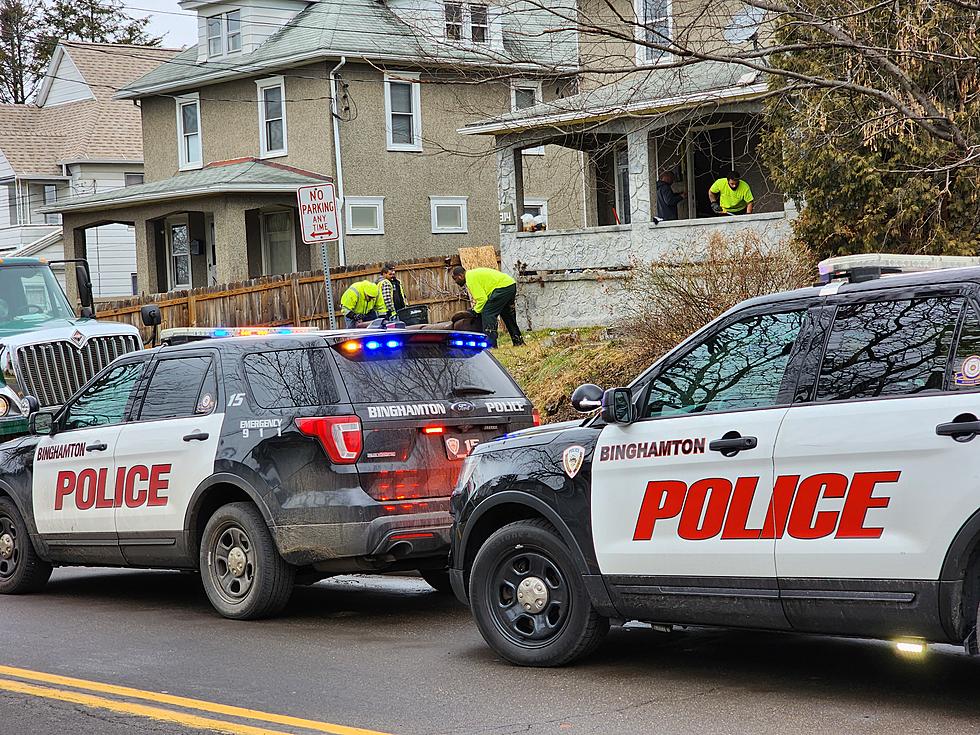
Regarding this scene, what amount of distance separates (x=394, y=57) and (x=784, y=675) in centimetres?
2528

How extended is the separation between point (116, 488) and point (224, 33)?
1028 inches

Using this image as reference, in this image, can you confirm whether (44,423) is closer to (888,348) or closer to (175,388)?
(175,388)

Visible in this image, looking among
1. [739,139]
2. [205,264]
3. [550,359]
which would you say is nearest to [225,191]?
[205,264]

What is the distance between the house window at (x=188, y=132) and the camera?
3441 centimetres

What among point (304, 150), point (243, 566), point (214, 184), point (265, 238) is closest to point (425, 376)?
point (243, 566)

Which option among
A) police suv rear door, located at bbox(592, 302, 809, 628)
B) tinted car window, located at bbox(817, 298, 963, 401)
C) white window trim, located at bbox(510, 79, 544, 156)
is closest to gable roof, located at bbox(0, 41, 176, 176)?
white window trim, located at bbox(510, 79, 544, 156)

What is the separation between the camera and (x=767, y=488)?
19.9ft

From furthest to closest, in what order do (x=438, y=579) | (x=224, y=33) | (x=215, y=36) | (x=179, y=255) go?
(x=179, y=255)
(x=215, y=36)
(x=224, y=33)
(x=438, y=579)

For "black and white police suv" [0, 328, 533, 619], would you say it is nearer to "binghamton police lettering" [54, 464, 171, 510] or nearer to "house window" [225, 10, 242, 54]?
"binghamton police lettering" [54, 464, 171, 510]

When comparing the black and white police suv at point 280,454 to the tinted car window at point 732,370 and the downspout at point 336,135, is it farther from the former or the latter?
the downspout at point 336,135

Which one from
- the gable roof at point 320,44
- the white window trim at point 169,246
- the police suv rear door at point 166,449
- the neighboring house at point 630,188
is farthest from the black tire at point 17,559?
the white window trim at point 169,246

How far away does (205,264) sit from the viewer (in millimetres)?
35125

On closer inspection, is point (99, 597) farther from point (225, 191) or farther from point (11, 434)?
point (225, 191)

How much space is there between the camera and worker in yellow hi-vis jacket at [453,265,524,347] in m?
20.7
